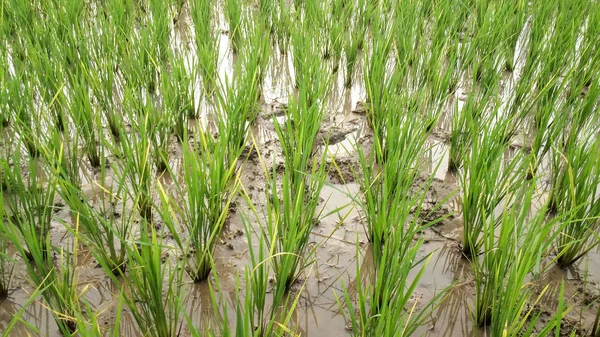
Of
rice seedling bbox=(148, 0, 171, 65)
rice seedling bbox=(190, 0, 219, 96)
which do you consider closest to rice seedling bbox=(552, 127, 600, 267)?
rice seedling bbox=(190, 0, 219, 96)

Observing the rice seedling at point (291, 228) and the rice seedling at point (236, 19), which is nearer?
the rice seedling at point (291, 228)

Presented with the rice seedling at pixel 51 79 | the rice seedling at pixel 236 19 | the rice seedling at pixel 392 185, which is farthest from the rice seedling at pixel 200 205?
the rice seedling at pixel 236 19

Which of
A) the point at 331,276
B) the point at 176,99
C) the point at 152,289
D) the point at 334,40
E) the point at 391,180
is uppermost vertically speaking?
the point at 334,40

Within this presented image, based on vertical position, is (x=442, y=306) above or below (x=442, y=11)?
below

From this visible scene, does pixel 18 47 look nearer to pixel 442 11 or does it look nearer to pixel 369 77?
pixel 369 77

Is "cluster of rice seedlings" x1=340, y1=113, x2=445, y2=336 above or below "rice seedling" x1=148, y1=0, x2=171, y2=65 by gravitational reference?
below

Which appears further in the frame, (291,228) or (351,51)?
(351,51)

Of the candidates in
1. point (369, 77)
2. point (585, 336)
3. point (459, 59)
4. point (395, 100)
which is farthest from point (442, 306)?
point (459, 59)

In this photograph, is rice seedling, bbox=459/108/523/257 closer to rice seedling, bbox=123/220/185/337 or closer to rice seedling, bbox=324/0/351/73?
rice seedling, bbox=123/220/185/337

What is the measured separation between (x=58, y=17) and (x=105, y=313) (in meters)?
1.73

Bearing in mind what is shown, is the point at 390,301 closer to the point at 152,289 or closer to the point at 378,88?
the point at 152,289

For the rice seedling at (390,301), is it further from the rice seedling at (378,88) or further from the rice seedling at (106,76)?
the rice seedling at (106,76)

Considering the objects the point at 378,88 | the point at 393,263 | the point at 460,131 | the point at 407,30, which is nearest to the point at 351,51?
the point at 407,30

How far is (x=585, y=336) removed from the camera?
4.39ft
